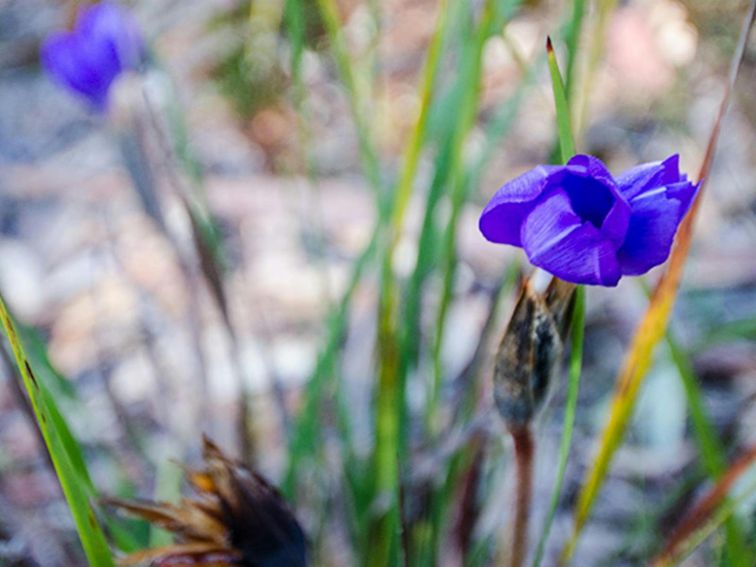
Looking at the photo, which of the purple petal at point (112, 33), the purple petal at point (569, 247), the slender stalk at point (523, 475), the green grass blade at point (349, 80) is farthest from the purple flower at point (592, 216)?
the purple petal at point (112, 33)

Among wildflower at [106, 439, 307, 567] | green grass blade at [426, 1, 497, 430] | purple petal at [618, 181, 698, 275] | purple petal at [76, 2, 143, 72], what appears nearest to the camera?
purple petal at [618, 181, 698, 275]

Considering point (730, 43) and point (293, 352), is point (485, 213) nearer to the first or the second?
point (293, 352)

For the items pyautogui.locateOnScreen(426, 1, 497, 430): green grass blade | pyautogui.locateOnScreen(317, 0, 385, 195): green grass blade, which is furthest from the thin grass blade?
pyautogui.locateOnScreen(317, 0, 385, 195): green grass blade

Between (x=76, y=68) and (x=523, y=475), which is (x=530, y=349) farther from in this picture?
(x=76, y=68)

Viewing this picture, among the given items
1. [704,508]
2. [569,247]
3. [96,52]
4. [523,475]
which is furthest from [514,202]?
[96,52]

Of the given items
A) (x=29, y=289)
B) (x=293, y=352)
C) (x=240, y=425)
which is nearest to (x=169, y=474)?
(x=240, y=425)

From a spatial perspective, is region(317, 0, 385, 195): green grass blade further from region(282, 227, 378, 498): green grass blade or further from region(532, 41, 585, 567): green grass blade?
region(532, 41, 585, 567): green grass blade
